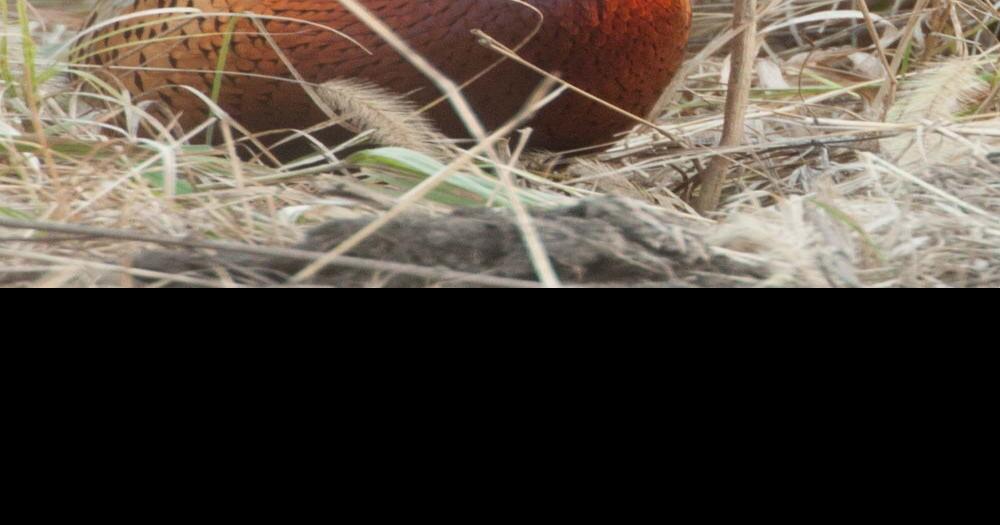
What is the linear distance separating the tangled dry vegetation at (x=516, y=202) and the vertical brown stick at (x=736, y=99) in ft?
0.07

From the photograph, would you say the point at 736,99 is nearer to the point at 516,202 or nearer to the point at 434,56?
the point at 434,56

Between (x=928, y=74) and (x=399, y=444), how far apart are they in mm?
861

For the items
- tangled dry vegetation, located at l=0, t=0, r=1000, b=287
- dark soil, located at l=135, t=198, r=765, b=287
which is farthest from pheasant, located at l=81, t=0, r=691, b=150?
dark soil, located at l=135, t=198, r=765, b=287

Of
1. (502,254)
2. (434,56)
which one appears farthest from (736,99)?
(502,254)

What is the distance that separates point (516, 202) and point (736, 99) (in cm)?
69

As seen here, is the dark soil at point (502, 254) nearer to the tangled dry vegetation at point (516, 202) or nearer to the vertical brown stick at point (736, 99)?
the tangled dry vegetation at point (516, 202)

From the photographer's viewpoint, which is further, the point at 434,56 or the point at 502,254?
the point at 434,56

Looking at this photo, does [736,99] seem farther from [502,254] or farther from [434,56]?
[502,254]

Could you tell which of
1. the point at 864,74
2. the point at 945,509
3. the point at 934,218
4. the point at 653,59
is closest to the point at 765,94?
the point at 864,74

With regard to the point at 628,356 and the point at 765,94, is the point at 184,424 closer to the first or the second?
the point at 628,356

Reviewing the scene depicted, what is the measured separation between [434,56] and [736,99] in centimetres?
32

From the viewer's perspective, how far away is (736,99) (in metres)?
1.26

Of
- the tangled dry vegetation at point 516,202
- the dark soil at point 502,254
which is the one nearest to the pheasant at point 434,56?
the tangled dry vegetation at point 516,202

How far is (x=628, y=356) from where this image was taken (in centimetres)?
49
